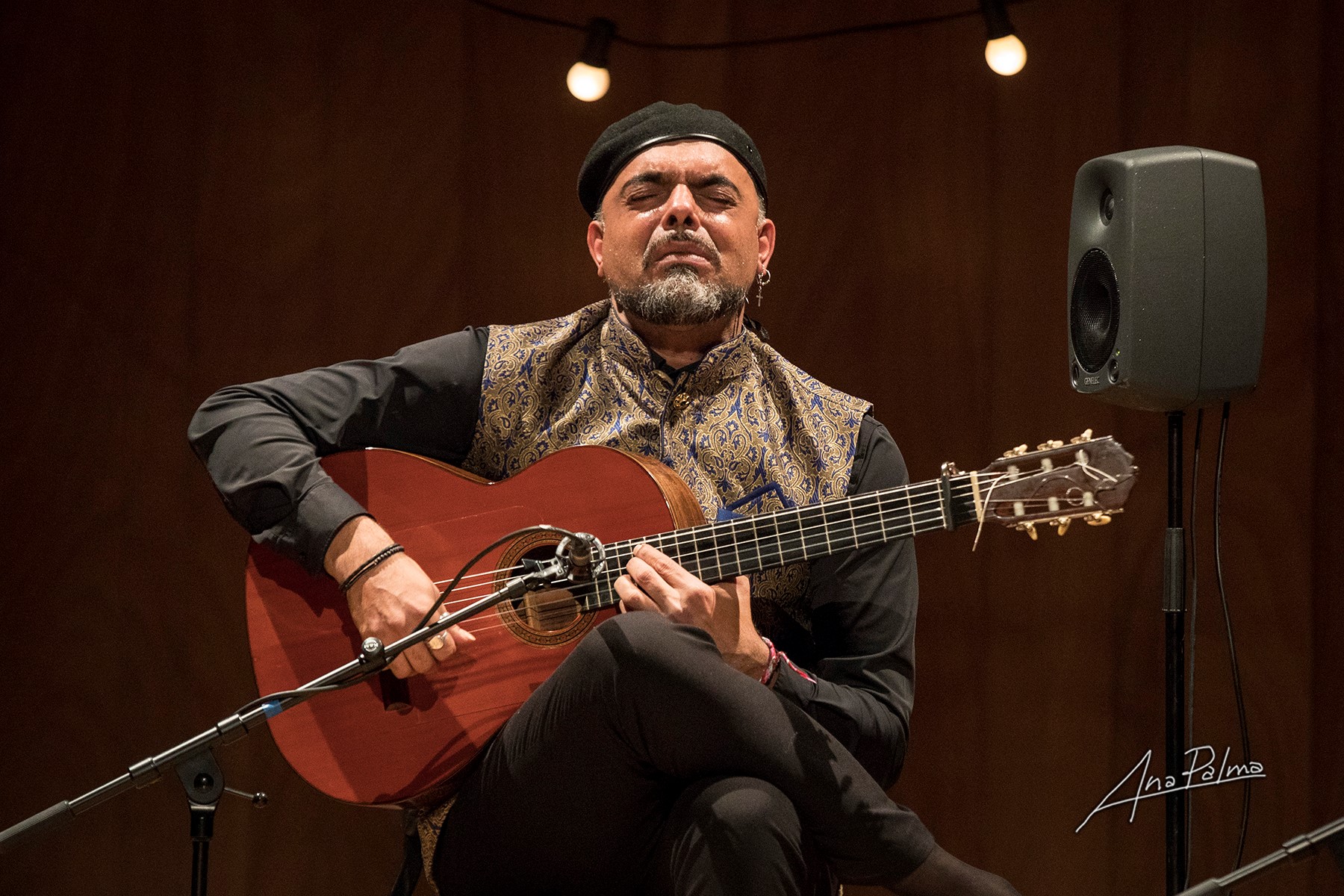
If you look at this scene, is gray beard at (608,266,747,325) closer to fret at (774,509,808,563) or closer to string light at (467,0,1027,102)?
fret at (774,509,808,563)

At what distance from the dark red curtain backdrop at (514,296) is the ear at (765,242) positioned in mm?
614

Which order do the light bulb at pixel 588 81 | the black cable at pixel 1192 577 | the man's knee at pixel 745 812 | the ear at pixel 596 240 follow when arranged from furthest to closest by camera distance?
the light bulb at pixel 588 81, the ear at pixel 596 240, the black cable at pixel 1192 577, the man's knee at pixel 745 812

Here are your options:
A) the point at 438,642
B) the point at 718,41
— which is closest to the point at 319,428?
the point at 438,642

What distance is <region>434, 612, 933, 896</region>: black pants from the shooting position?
1.46m

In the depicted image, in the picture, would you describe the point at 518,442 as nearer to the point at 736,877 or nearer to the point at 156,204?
the point at 736,877

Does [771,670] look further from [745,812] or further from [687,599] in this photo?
[745,812]

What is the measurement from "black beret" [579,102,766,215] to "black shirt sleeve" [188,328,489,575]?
0.35 metres

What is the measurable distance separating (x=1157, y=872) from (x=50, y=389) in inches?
102

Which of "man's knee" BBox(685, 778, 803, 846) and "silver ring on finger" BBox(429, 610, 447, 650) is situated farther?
"silver ring on finger" BBox(429, 610, 447, 650)

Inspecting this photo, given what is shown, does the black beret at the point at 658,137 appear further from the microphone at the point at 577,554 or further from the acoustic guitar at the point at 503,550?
the microphone at the point at 577,554

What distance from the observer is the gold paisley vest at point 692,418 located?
2.05 metres

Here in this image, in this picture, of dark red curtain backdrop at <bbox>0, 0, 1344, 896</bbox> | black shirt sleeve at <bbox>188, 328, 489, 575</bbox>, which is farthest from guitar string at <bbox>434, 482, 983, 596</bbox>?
dark red curtain backdrop at <bbox>0, 0, 1344, 896</bbox>

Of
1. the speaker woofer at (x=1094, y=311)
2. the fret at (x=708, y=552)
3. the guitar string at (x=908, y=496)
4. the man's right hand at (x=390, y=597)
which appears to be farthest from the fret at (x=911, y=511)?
the man's right hand at (x=390, y=597)

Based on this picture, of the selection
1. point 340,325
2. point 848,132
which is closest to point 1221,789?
point 848,132
